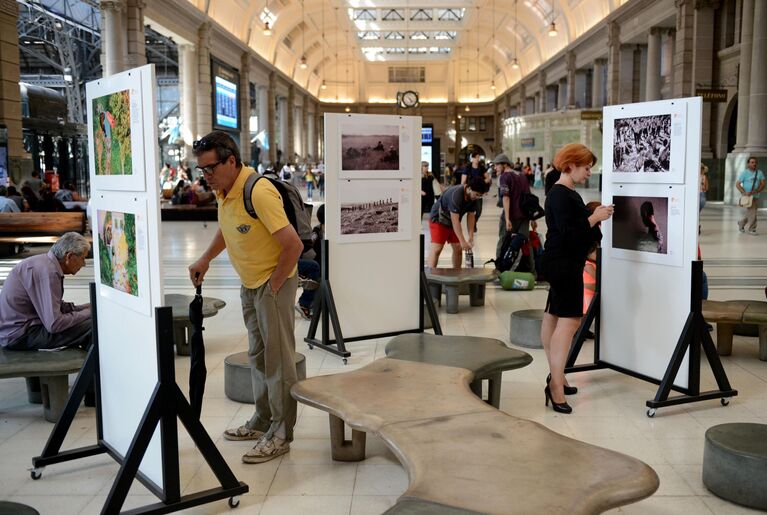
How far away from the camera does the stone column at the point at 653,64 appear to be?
26969 millimetres

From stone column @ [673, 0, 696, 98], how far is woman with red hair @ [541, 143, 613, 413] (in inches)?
834

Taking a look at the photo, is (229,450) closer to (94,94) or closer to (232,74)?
(94,94)

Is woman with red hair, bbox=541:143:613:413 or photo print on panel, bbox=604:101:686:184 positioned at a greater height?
photo print on panel, bbox=604:101:686:184

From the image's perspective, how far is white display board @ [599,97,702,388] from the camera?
4852 millimetres

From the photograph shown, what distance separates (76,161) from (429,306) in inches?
840

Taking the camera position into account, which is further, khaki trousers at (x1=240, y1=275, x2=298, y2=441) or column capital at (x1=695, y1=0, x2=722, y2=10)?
column capital at (x1=695, y1=0, x2=722, y2=10)

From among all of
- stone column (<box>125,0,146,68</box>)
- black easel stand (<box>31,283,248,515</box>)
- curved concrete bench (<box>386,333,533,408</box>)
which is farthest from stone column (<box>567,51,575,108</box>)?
black easel stand (<box>31,283,248,515</box>)

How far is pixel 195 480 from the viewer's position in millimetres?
3850

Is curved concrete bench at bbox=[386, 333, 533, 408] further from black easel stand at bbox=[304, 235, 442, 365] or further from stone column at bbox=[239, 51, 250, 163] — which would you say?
stone column at bbox=[239, 51, 250, 163]

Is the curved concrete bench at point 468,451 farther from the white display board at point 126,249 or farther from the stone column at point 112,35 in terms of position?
the stone column at point 112,35

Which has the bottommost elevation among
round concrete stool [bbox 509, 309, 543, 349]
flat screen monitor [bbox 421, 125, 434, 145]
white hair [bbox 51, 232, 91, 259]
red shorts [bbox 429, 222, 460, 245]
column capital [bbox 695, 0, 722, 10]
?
round concrete stool [bbox 509, 309, 543, 349]

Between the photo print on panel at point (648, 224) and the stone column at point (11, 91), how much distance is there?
1488cm

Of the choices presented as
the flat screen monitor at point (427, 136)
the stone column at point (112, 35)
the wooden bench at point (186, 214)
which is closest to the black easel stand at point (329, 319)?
the wooden bench at point (186, 214)

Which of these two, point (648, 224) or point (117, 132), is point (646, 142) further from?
point (117, 132)
